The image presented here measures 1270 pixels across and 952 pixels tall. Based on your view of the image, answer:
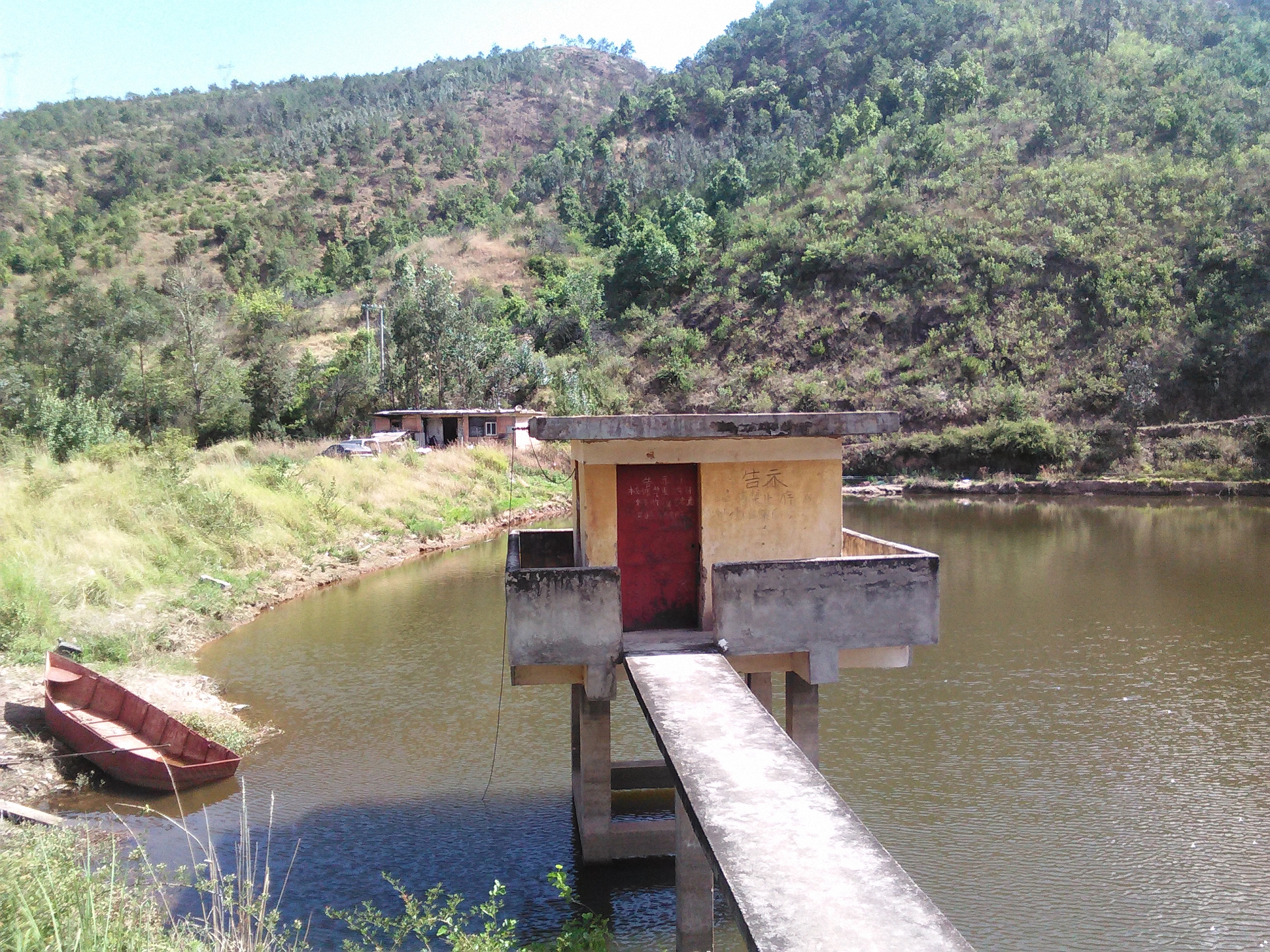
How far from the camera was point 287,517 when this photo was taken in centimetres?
2778

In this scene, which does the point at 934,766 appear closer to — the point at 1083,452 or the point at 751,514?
the point at 751,514

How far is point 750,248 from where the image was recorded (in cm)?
6706

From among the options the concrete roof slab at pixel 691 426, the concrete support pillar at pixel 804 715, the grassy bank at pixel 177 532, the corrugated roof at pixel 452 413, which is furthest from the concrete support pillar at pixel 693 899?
the corrugated roof at pixel 452 413

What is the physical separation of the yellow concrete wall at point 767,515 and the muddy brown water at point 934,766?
3.84m

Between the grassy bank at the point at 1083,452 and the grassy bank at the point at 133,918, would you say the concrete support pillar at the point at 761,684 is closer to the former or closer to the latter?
the grassy bank at the point at 133,918

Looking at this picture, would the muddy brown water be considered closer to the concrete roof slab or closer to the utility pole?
the concrete roof slab

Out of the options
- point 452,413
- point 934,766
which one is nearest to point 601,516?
point 934,766

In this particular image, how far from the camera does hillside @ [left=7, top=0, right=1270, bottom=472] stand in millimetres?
49375

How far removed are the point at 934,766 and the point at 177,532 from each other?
1865 centimetres

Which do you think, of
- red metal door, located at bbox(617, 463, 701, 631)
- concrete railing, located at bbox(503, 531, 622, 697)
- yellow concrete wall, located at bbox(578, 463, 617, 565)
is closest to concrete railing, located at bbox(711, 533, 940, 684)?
concrete railing, located at bbox(503, 531, 622, 697)

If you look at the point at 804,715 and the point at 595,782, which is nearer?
the point at 804,715

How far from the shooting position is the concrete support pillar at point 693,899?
7.95 m

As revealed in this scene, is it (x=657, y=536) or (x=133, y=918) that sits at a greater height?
(x=657, y=536)

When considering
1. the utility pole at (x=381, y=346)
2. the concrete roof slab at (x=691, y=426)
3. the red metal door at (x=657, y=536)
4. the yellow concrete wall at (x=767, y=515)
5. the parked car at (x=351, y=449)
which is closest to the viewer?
the concrete roof slab at (x=691, y=426)
